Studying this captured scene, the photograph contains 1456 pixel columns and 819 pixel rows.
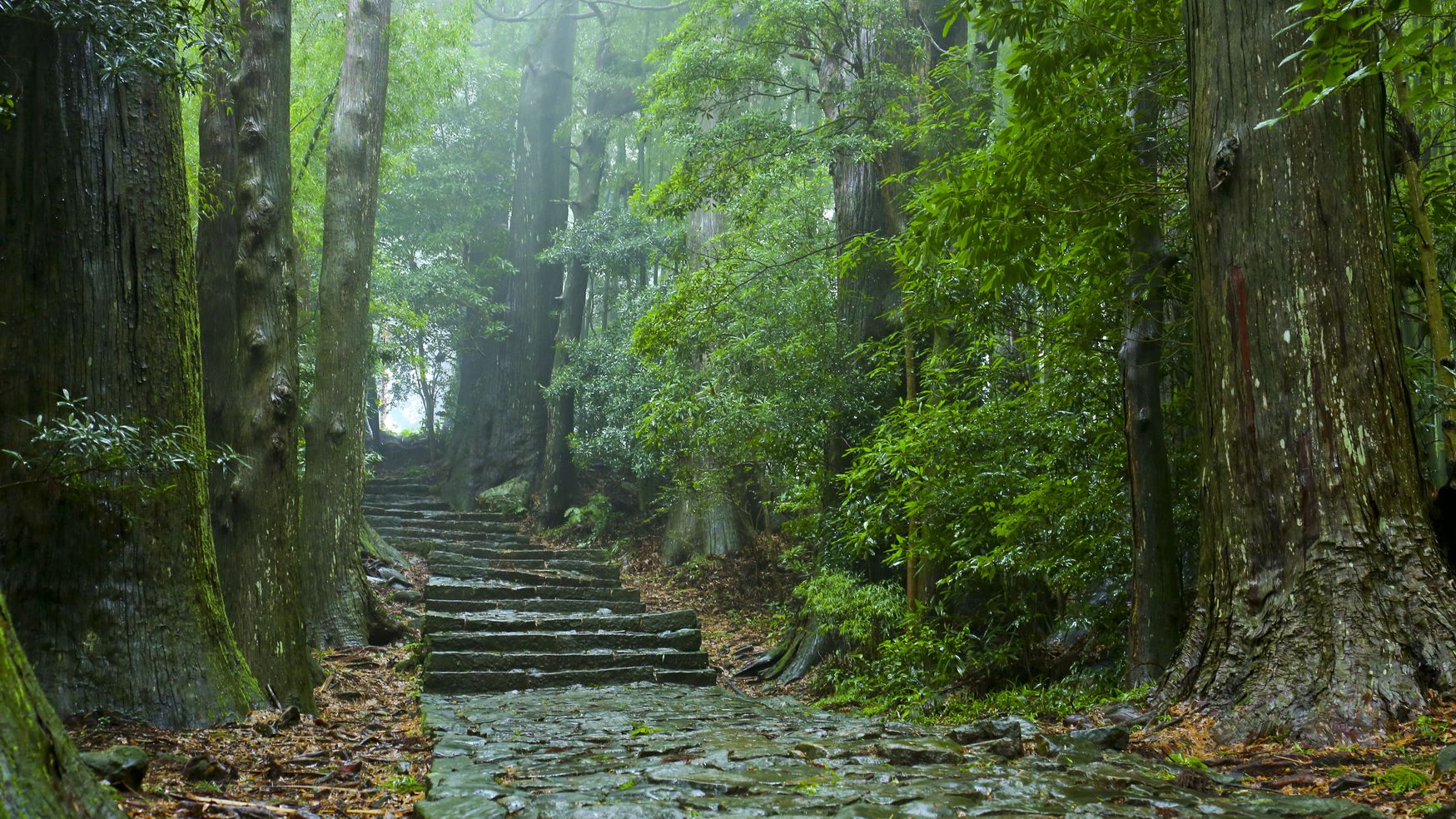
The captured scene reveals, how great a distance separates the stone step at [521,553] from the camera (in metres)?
13.6

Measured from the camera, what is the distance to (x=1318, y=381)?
A: 3.83 m

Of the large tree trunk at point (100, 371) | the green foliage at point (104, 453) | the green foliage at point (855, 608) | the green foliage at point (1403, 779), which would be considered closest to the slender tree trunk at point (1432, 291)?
the green foliage at point (1403, 779)

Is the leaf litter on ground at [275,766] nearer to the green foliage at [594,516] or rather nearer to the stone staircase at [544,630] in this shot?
the stone staircase at [544,630]

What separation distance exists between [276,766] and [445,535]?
11.9m

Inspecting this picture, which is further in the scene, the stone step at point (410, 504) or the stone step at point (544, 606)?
the stone step at point (410, 504)

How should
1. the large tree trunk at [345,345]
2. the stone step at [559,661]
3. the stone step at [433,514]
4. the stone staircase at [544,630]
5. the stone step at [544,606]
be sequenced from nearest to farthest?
the stone step at [559,661] < the stone staircase at [544,630] < the large tree trunk at [345,345] < the stone step at [544,606] < the stone step at [433,514]

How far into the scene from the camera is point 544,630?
935 cm

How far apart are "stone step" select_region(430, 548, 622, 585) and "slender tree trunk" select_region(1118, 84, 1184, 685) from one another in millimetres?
7684

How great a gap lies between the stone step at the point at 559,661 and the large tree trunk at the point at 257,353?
5.41 ft

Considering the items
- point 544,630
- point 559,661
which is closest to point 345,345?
point 544,630

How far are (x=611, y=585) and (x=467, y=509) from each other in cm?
714

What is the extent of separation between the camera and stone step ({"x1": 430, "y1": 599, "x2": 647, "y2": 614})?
10023 mm

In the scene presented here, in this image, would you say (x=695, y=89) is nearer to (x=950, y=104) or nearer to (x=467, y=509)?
(x=950, y=104)

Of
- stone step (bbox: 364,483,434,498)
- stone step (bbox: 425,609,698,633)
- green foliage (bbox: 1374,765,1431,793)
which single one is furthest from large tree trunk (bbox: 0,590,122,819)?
stone step (bbox: 364,483,434,498)
